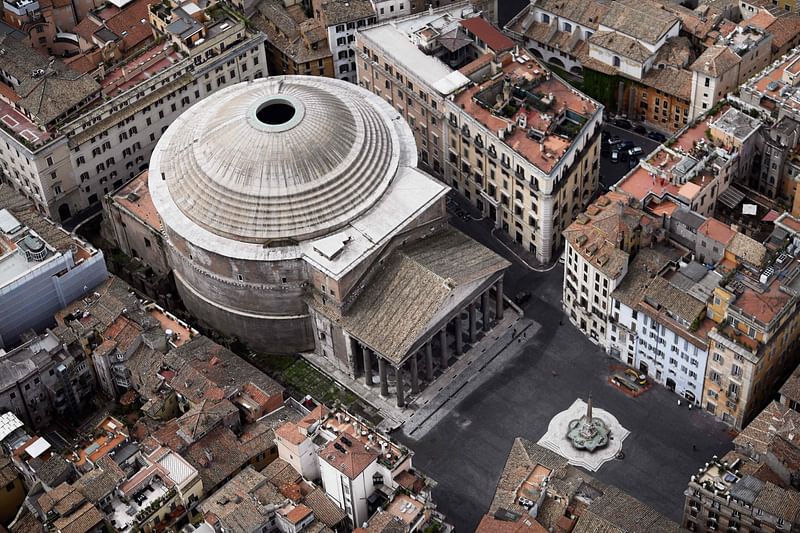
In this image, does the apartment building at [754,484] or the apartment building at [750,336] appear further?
the apartment building at [750,336]

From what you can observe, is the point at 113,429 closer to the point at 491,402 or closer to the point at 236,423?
the point at 236,423

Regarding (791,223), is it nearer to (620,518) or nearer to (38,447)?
(620,518)

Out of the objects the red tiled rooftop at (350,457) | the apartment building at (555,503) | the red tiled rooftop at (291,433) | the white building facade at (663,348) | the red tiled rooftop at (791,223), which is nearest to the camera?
the apartment building at (555,503)

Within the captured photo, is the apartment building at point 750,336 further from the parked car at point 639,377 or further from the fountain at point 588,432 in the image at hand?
the fountain at point 588,432

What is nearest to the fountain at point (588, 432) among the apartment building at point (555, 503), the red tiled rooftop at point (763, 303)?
the apartment building at point (555, 503)

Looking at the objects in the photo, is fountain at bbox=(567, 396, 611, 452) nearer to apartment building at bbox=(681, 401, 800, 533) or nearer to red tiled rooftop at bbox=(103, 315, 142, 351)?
apartment building at bbox=(681, 401, 800, 533)

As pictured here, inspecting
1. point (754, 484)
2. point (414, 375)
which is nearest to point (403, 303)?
point (414, 375)
